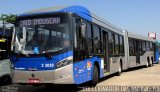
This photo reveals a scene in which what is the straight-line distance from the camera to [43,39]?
38.0 ft

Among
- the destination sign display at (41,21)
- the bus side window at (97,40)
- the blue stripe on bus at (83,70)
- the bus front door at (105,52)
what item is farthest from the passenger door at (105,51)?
the destination sign display at (41,21)

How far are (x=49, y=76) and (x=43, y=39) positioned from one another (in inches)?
49.3

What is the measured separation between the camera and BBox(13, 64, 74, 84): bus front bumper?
11281 millimetres

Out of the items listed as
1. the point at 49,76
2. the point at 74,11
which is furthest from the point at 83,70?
the point at 74,11

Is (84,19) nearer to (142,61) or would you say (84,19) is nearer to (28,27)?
(28,27)

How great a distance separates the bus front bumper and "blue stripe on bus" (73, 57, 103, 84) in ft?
1.05

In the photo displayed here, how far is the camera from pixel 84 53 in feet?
42.0

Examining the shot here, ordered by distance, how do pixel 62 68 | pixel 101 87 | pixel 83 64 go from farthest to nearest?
pixel 101 87
pixel 83 64
pixel 62 68

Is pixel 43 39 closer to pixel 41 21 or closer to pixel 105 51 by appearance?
pixel 41 21

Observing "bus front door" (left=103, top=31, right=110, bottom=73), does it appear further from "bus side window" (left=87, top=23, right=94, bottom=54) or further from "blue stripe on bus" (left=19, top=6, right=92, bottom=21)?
"blue stripe on bus" (left=19, top=6, right=92, bottom=21)

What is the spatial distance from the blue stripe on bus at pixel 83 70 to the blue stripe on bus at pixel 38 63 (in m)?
0.65

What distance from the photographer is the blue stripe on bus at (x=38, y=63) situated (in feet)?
37.1

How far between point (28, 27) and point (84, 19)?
2387 mm

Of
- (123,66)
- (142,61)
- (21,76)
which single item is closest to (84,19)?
(21,76)
